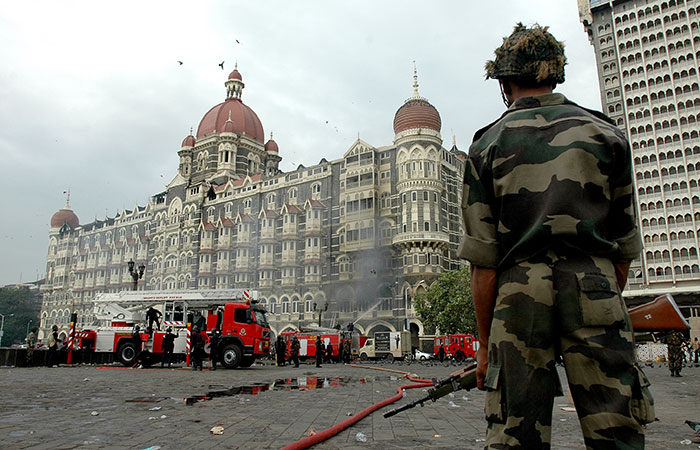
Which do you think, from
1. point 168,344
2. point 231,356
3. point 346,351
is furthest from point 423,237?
point 168,344

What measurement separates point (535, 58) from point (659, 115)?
68.0 metres

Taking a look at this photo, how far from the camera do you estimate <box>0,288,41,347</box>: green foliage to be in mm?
97688

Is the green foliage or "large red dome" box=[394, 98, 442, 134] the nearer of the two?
"large red dome" box=[394, 98, 442, 134]

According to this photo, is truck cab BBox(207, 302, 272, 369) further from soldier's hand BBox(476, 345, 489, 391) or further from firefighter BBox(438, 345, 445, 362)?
soldier's hand BBox(476, 345, 489, 391)

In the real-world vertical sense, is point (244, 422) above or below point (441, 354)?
above

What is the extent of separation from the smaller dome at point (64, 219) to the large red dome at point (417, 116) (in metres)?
73.1

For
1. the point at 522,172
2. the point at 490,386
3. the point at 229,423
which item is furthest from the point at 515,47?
the point at 229,423

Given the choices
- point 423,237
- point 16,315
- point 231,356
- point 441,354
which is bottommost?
point 441,354

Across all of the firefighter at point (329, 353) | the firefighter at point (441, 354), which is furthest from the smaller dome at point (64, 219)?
the firefighter at point (441, 354)

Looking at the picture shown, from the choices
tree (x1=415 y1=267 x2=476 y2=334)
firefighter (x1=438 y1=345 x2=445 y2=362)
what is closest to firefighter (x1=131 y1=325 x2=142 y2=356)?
firefighter (x1=438 y1=345 x2=445 y2=362)

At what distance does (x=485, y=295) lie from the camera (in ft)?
7.52

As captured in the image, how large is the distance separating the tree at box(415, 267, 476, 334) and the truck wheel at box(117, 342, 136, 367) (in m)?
25.4

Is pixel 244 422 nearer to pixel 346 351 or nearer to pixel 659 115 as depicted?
pixel 346 351

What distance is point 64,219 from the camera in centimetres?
9625
